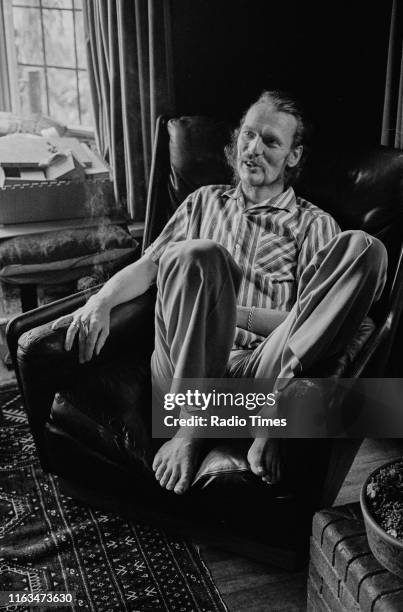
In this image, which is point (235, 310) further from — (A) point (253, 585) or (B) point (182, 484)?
(A) point (253, 585)

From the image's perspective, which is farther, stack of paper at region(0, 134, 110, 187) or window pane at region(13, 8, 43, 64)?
window pane at region(13, 8, 43, 64)

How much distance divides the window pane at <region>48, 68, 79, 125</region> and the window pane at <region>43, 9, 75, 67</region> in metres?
0.04

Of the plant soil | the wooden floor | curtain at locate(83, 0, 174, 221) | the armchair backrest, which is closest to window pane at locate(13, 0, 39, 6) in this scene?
curtain at locate(83, 0, 174, 221)

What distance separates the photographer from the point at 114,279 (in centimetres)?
169

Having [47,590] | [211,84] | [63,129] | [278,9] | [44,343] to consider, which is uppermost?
[278,9]

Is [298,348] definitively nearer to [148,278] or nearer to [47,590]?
[148,278]

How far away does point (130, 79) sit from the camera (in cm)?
210

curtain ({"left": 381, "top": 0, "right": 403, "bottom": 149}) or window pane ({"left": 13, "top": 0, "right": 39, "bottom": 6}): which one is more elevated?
window pane ({"left": 13, "top": 0, "right": 39, "bottom": 6})

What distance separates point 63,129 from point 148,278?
1.15 m

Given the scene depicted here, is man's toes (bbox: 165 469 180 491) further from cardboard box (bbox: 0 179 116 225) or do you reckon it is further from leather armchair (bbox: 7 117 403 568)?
cardboard box (bbox: 0 179 116 225)

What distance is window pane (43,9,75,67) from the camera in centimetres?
253

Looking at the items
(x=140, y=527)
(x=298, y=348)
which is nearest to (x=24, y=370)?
(x=140, y=527)

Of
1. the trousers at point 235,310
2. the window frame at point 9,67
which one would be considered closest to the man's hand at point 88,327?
the trousers at point 235,310

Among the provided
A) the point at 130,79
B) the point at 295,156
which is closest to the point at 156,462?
the point at 295,156
